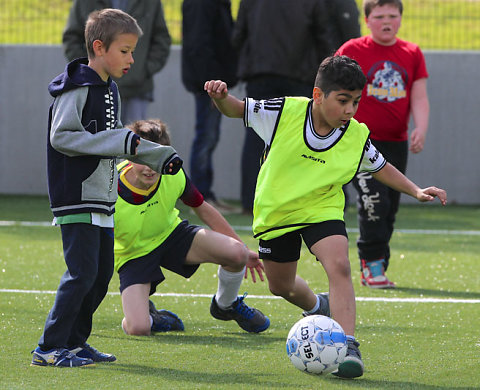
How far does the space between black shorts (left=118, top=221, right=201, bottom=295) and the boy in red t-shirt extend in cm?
149

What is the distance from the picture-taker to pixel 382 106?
6.23 meters

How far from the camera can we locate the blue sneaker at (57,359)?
3.97m

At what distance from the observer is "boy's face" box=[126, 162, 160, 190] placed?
196 inches

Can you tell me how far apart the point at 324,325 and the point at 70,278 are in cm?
103

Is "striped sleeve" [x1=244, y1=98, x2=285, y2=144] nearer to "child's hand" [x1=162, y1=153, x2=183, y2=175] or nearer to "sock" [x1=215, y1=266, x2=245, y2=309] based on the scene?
"child's hand" [x1=162, y1=153, x2=183, y2=175]

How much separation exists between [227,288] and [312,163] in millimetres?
908

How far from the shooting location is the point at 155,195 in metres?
5.19

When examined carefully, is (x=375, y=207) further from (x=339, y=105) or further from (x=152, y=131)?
(x=339, y=105)

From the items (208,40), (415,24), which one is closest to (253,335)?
(208,40)

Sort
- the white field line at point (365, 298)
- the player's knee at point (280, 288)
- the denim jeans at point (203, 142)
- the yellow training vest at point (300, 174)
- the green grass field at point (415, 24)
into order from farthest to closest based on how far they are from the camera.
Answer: the green grass field at point (415, 24) → the denim jeans at point (203, 142) → the white field line at point (365, 298) → the player's knee at point (280, 288) → the yellow training vest at point (300, 174)

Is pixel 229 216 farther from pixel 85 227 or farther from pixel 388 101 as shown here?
pixel 85 227

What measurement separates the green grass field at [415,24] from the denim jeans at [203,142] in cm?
331

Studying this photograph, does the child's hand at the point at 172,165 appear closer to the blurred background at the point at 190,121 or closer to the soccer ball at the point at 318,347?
the soccer ball at the point at 318,347

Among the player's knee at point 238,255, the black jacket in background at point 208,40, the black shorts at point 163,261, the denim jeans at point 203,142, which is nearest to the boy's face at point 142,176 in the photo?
the black shorts at point 163,261
